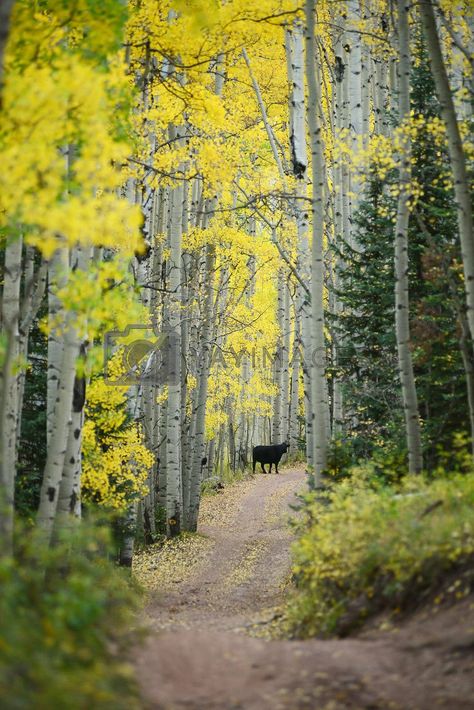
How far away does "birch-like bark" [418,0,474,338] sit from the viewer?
28.1ft

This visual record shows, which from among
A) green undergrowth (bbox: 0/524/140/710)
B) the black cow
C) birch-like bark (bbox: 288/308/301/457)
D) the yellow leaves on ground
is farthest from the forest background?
birch-like bark (bbox: 288/308/301/457)

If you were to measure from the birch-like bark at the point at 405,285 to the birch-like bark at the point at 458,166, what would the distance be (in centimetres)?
55

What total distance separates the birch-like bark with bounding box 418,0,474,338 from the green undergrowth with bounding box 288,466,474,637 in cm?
228

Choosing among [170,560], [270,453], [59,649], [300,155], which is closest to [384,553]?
[59,649]

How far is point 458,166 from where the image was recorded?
8.67m

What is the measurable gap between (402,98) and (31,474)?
7.83 metres

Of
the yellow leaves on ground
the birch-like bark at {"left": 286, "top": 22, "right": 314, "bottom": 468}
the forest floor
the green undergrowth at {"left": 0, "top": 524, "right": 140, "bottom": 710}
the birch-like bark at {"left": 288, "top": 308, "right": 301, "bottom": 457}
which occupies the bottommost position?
the yellow leaves on ground

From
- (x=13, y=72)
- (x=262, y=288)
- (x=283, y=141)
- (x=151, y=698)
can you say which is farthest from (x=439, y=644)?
(x=262, y=288)

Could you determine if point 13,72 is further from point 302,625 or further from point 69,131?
point 302,625

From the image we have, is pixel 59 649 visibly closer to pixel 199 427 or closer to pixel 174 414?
pixel 174 414

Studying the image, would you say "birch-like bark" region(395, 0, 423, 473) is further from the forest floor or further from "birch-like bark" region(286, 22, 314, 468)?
the forest floor

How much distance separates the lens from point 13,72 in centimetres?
594

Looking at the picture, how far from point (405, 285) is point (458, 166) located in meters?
1.68

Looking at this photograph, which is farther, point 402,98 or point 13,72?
point 402,98
